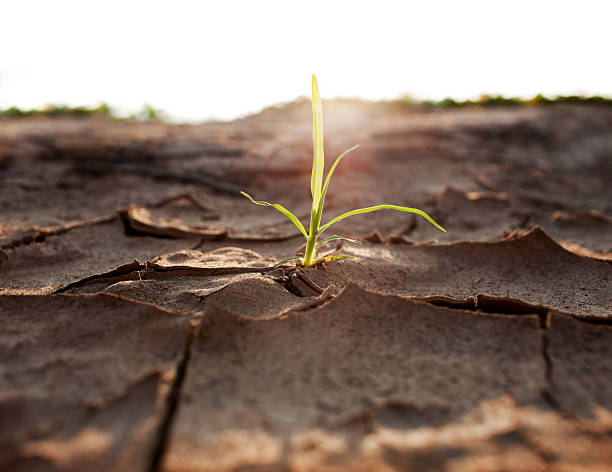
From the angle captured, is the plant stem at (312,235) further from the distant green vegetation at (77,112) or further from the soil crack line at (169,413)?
the distant green vegetation at (77,112)

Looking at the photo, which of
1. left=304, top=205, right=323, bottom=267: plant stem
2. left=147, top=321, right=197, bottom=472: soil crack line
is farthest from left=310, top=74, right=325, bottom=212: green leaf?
left=147, top=321, right=197, bottom=472: soil crack line

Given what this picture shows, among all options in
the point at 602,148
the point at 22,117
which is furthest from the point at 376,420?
the point at 22,117

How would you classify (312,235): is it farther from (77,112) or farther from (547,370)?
(77,112)

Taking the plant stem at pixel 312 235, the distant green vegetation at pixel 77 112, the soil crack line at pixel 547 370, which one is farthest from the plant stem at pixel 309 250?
the distant green vegetation at pixel 77 112

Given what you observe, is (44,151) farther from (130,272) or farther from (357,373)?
(357,373)

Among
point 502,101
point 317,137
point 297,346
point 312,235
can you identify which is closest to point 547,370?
point 297,346

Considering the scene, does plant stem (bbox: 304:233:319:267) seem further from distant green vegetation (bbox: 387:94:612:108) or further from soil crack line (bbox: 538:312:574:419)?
distant green vegetation (bbox: 387:94:612:108)
